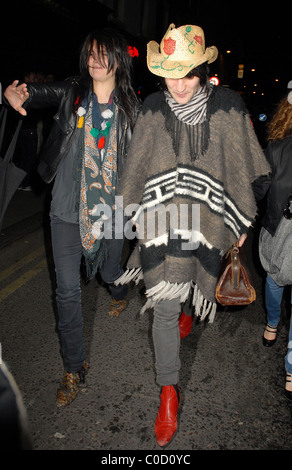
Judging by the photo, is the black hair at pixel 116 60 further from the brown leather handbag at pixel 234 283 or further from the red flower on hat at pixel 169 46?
the brown leather handbag at pixel 234 283

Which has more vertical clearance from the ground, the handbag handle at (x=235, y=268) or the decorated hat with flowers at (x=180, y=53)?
the decorated hat with flowers at (x=180, y=53)

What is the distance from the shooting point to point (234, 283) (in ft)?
7.63

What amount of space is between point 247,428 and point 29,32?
37.0 ft

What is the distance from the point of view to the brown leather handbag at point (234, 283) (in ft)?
7.62

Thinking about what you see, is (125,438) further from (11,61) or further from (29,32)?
(29,32)

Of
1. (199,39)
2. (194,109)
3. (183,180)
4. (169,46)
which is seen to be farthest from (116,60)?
(183,180)

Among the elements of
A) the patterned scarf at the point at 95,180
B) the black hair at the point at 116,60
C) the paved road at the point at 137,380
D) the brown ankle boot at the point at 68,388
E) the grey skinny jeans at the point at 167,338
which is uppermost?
the black hair at the point at 116,60

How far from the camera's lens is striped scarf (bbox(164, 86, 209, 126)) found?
207 cm

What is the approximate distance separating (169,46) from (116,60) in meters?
0.50

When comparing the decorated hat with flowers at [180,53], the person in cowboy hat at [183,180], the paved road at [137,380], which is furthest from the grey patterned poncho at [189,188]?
the paved road at [137,380]

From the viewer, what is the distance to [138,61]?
19188 millimetres

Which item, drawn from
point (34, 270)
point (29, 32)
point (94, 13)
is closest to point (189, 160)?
point (34, 270)

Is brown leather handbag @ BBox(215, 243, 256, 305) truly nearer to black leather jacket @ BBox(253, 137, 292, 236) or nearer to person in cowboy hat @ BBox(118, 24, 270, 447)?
person in cowboy hat @ BBox(118, 24, 270, 447)

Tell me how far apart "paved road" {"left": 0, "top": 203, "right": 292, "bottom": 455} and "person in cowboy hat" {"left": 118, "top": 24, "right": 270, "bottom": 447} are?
239 millimetres
